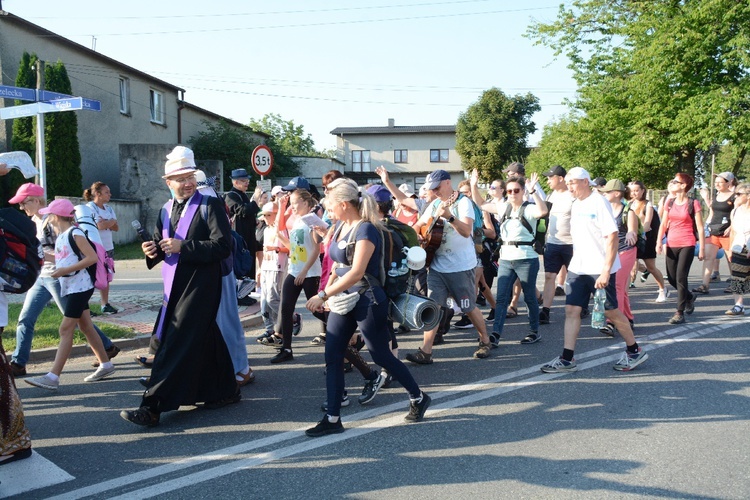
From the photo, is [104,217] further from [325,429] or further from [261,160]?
[325,429]

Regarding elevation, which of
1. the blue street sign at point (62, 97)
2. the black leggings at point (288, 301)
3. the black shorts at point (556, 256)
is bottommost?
the black leggings at point (288, 301)

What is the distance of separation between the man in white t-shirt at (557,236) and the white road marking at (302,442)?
145 centimetres

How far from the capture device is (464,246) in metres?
6.82

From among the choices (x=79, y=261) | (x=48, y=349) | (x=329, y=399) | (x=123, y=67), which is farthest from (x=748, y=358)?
(x=123, y=67)

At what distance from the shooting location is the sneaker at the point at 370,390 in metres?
5.49

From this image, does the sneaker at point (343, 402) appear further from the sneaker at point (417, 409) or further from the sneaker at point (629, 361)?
the sneaker at point (629, 361)

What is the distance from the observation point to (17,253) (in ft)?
14.8

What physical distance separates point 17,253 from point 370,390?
2.82 meters

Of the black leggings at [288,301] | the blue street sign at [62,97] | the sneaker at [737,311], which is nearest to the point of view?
the black leggings at [288,301]

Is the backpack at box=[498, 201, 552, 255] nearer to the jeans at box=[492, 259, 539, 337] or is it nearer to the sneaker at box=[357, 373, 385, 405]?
the jeans at box=[492, 259, 539, 337]

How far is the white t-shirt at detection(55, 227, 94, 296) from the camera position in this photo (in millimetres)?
5887

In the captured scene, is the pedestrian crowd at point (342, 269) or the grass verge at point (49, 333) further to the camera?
the grass verge at point (49, 333)

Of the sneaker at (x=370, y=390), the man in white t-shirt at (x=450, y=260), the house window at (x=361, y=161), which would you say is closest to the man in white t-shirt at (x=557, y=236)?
the man in white t-shirt at (x=450, y=260)

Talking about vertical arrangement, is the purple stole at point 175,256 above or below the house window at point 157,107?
below
